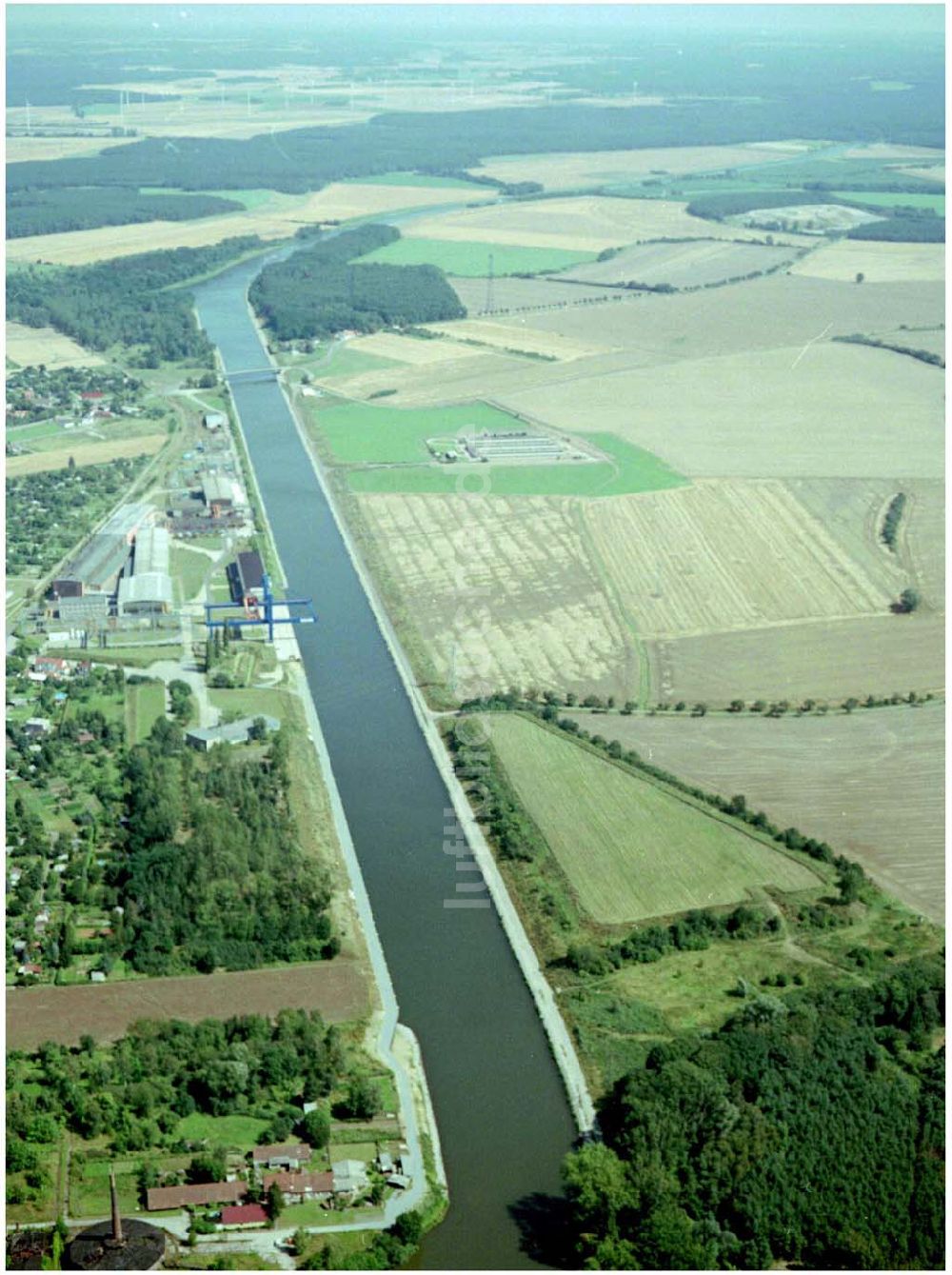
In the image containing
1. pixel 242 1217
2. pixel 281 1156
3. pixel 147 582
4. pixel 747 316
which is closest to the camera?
pixel 242 1217

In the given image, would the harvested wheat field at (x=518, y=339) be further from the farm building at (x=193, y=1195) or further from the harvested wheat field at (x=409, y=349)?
the farm building at (x=193, y=1195)

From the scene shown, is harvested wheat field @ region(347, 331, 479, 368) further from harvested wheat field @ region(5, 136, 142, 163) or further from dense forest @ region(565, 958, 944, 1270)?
dense forest @ region(565, 958, 944, 1270)

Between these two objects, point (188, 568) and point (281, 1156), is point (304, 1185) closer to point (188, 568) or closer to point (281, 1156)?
point (281, 1156)

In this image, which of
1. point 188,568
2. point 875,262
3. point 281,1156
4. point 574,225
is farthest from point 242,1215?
point 574,225

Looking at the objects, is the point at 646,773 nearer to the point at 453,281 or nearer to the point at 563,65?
the point at 453,281

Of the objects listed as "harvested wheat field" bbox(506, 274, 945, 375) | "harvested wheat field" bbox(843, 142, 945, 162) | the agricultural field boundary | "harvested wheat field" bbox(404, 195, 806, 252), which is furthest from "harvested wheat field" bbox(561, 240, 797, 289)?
the agricultural field boundary

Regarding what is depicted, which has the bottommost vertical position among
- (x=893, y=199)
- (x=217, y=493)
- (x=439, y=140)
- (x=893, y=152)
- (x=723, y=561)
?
(x=723, y=561)
